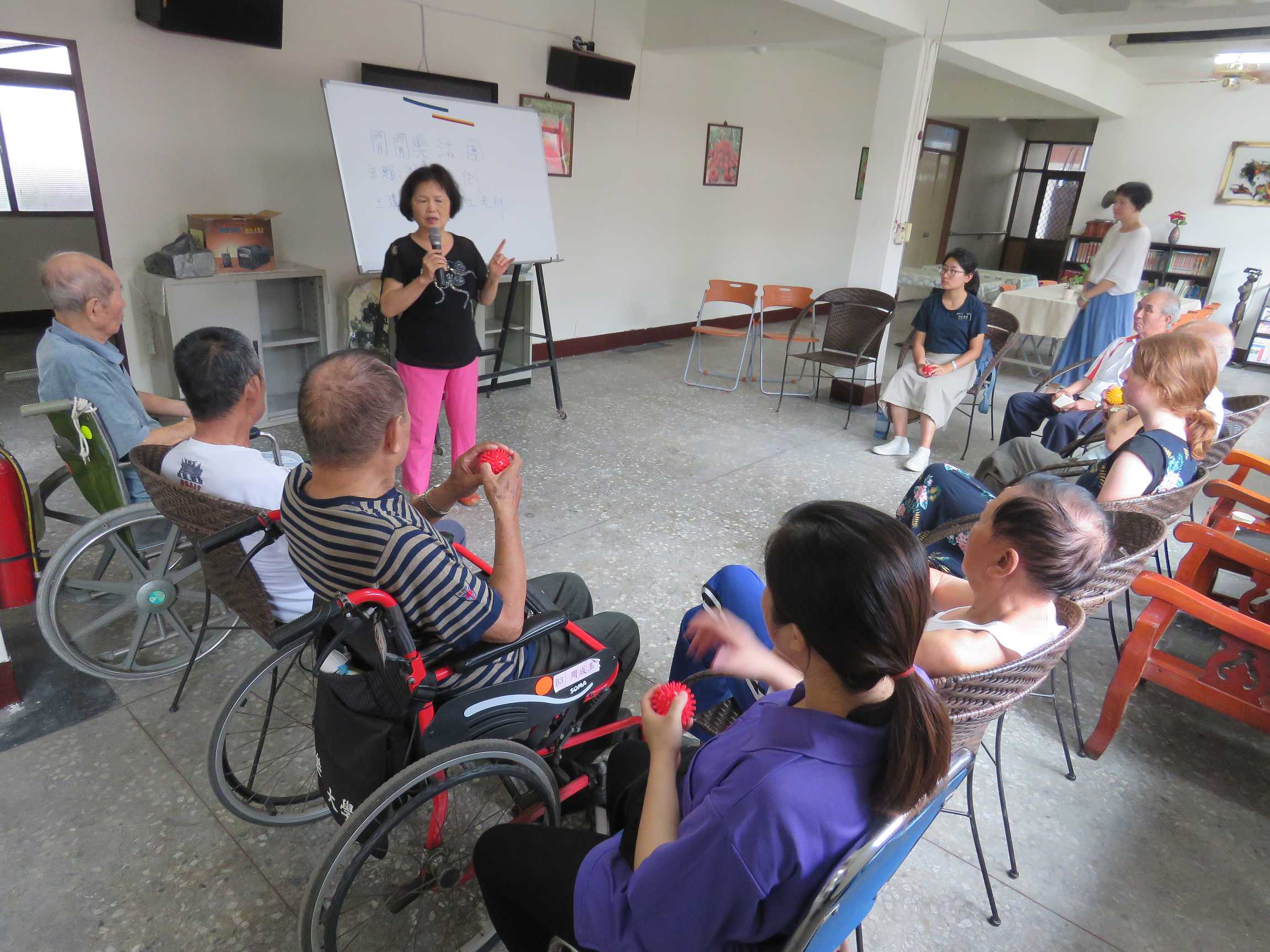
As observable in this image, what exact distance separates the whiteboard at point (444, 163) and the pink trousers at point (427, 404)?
3.04ft

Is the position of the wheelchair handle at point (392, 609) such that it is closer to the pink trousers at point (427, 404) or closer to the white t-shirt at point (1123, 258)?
the pink trousers at point (427, 404)

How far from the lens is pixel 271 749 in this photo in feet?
6.14

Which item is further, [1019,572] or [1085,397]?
[1085,397]

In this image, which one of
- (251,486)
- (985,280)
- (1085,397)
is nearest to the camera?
Result: (251,486)

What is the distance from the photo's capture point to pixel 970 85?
28.0 ft

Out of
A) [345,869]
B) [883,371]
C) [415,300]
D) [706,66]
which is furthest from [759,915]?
[706,66]

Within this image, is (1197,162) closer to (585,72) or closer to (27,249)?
(585,72)

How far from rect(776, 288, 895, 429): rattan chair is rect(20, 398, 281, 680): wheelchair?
3710 mm

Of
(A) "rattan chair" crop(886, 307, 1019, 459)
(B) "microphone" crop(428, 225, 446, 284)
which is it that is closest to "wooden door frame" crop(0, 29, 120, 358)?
(B) "microphone" crop(428, 225, 446, 284)

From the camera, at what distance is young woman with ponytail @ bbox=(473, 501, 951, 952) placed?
0.80m

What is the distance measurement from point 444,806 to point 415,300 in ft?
7.03

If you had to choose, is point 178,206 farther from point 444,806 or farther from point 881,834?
point 881,834

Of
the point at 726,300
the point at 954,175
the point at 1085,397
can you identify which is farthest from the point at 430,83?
the point at 954,175

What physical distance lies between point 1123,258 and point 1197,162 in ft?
15.8
